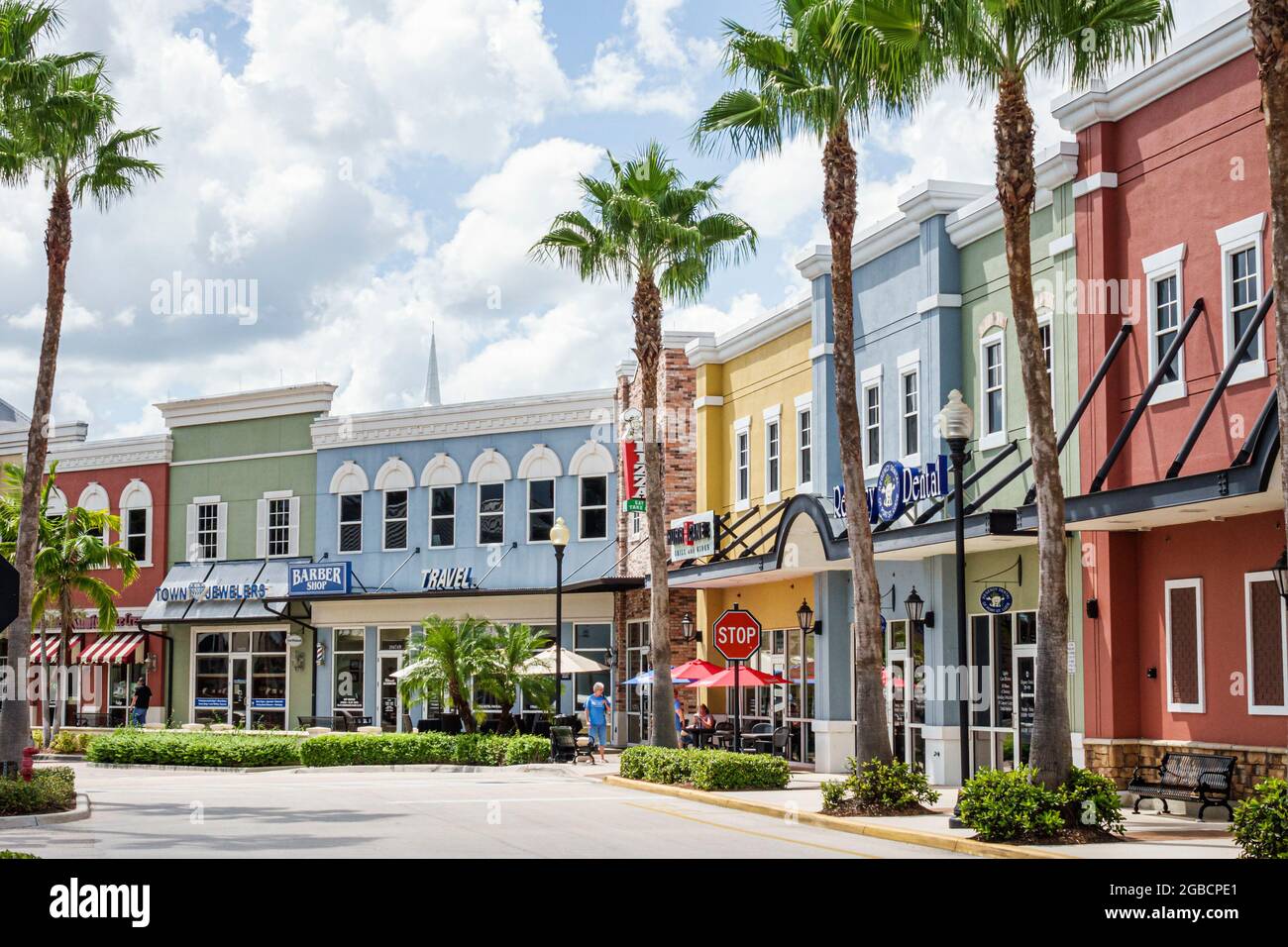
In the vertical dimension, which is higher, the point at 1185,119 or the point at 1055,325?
the point at 1185,119

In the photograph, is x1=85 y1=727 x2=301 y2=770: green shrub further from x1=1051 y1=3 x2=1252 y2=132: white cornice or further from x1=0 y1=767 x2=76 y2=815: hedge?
x1=1051 y1=3 x2=1252 y2=132: white cornice

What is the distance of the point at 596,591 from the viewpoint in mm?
42375

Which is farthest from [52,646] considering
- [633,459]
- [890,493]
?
[890,493]

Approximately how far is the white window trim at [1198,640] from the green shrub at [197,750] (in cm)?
1876

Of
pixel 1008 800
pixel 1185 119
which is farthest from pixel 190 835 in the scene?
pixel 1185 119

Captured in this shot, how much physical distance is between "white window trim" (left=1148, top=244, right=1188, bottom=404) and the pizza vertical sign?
706 inches

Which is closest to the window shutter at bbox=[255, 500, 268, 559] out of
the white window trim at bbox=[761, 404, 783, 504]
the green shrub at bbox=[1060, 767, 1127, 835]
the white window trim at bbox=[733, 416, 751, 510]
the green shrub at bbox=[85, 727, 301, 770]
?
the green shrub at bbox=[85, 727, 301, 770]

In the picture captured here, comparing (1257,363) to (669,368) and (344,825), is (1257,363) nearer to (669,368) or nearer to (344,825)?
(344,825)

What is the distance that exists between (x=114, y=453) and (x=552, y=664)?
913 inches

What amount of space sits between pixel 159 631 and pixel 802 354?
999 inches

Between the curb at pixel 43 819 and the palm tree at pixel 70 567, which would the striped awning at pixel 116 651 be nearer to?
the palm tree at pixel 70 567

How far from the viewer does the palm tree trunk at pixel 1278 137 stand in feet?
45.0

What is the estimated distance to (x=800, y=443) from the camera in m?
34.0

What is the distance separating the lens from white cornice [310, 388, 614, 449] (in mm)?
43719
